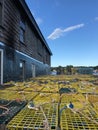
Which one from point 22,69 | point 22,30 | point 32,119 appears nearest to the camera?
point 32,119

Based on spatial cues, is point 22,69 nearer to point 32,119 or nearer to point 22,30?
point 22,30

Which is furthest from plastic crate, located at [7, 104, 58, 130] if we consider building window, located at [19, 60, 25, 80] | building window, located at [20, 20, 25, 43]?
building window, located at [20, 20, 25, 43]

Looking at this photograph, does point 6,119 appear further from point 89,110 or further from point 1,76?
point 1,76

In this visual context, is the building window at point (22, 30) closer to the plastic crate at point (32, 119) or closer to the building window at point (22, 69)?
the building window at point (22, 69)

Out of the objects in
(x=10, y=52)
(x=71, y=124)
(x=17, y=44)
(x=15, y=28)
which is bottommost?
(x=71, y=124)

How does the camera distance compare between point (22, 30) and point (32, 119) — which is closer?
point (32, 119)

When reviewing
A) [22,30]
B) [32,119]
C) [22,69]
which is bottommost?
[32,119]

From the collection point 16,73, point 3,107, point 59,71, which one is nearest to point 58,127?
point 3,107

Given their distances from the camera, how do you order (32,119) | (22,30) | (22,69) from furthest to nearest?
(22,30) → (22,69) → (32,119)

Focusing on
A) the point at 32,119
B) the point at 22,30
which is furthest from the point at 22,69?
the point at 32,119

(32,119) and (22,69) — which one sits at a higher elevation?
(22,69)

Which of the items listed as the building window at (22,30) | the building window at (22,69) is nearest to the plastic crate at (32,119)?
the building window at (22,69)
